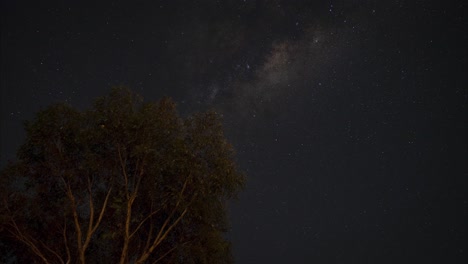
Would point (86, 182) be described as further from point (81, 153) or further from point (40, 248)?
point (40, 248)

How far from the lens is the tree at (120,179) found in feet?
54.0

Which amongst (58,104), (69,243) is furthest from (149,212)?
(58,104)

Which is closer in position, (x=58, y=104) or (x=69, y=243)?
(x=58, y=104)

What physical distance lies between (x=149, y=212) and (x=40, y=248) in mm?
5635

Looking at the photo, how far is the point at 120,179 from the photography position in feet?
57.8

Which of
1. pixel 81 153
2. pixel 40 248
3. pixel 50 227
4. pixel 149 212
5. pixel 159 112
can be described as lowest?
pixel 40 248

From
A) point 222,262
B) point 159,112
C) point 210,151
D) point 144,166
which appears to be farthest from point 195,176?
point 222,262

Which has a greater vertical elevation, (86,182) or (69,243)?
(86,182)

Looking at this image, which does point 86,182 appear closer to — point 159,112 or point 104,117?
point 104,117

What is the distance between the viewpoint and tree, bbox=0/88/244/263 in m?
16.5

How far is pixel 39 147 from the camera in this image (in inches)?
651

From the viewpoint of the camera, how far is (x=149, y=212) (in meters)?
18.3

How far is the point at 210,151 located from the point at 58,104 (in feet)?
26.1

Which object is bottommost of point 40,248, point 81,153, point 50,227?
point 40,248
